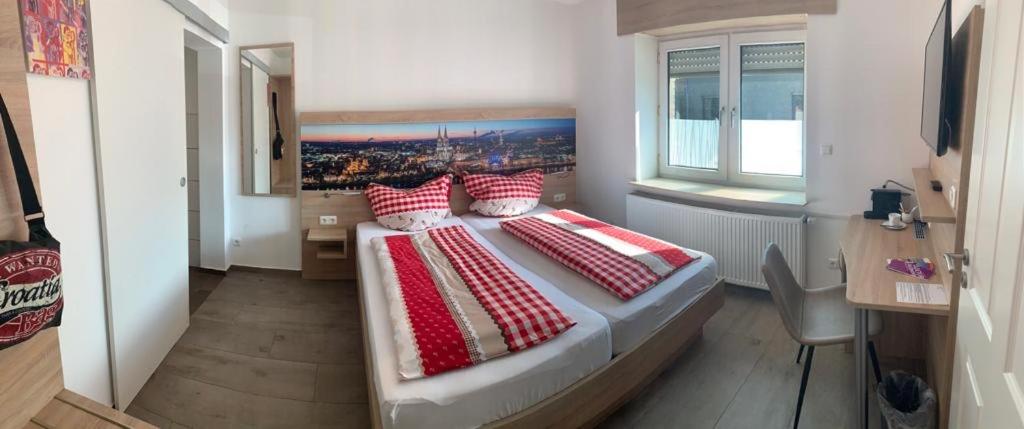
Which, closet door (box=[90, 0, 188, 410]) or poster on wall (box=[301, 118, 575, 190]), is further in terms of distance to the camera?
poster on wall (box=[301, 118, 575, 190])

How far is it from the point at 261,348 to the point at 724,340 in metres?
2.63

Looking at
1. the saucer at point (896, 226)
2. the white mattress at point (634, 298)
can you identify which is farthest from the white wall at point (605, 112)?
the saucer at point (896, 226)

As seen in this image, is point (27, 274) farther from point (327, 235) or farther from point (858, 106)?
point (858, 106)

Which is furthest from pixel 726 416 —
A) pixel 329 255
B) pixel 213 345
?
pixel 329 255

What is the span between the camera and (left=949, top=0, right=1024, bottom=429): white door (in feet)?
3.47

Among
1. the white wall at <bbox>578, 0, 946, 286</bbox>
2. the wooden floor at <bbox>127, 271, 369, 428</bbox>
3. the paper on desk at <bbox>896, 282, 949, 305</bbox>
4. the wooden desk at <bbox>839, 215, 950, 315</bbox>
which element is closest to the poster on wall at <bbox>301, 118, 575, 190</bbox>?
the wooden floor at <bbox>127, 271, 369, 428</bbox>

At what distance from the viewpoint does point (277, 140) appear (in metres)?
4.63

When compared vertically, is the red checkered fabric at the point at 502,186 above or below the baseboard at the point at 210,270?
above

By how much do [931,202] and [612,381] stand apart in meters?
1.45

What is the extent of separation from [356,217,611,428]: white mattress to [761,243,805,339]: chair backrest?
26.6 inches

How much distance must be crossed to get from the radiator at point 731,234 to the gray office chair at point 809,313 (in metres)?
1.01

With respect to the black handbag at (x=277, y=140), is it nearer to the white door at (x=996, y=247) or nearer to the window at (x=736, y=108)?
the window at (x=736, y=108)

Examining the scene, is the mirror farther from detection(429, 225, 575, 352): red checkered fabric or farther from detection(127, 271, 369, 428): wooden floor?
detection(429, 225, 575, 352): red checkered fabric

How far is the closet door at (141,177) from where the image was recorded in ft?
8.29
